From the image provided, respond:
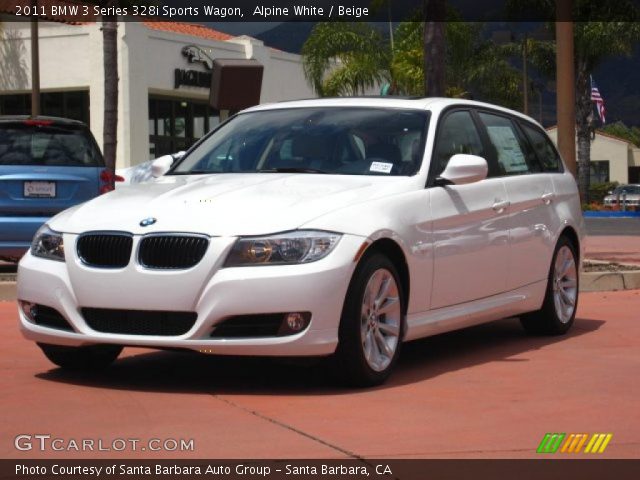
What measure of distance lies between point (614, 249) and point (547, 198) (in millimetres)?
12146

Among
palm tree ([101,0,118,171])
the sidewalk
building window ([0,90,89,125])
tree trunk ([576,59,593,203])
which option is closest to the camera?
the sidewalk

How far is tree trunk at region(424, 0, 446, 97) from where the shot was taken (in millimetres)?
16969

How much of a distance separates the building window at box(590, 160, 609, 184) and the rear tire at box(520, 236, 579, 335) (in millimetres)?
100130

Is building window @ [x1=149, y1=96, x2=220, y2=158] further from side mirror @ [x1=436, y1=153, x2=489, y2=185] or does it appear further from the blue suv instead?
side mirror @ [x1=436, y1=153, x2=489, y2=185]

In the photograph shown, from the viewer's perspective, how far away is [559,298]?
33.2 ft

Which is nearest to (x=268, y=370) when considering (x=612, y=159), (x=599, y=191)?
(x=599, y=191)

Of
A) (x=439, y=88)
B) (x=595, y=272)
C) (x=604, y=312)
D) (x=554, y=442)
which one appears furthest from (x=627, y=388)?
(x=439, y=88)

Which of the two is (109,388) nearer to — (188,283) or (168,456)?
(188,283)

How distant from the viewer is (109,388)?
766 centimetres

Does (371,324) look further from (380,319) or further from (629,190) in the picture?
(629,190)

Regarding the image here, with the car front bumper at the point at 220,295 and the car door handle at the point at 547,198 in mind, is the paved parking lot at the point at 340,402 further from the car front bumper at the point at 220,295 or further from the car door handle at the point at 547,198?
the car door handle at the point at 547,198

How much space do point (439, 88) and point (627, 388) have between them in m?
9.81

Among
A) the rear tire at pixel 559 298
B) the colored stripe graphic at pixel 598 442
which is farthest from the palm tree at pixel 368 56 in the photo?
the colored stripe graphic at pixel 598 442

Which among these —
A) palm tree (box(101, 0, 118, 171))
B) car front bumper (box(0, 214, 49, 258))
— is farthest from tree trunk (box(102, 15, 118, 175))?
car front bumper (box(0, 214, 49, 258))
